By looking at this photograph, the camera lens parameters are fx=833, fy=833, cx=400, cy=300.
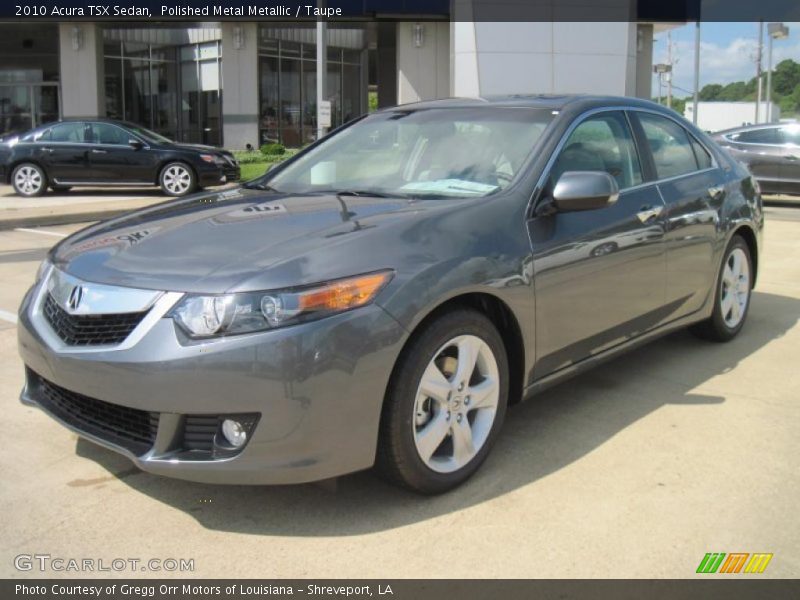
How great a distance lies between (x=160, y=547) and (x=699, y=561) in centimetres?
189

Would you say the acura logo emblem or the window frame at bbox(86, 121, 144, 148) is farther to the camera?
the window frame at bbox(86, 121, 144, 148)

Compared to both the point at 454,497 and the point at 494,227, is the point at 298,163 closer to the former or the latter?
the point at 494,227

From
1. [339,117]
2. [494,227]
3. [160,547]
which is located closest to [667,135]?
[494,227]

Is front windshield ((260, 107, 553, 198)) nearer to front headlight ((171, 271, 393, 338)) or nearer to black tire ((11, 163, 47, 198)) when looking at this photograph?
front headlight ((171, 271, 393, 338))

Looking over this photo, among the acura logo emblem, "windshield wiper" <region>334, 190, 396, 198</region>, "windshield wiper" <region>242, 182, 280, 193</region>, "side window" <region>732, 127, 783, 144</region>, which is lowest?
the acura logo emblem

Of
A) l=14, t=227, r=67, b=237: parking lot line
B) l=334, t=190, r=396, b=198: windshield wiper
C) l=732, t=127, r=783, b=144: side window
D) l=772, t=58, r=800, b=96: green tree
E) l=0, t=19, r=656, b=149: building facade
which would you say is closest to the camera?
l=334, t=190, r=396, b=198: windshield wiper

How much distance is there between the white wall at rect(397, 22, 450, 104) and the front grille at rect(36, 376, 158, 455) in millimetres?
24981

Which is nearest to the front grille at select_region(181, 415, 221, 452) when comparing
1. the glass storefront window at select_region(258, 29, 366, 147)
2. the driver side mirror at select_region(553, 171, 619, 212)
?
the driver side mirror at select_region(553, 171, 619, 212)

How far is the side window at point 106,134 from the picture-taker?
1569 cm

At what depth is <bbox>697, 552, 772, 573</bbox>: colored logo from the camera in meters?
2.86

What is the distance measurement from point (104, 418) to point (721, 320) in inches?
155

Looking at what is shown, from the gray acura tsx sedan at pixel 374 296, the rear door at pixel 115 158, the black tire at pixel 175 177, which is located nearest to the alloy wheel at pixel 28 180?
the rear door at pixel 115 158

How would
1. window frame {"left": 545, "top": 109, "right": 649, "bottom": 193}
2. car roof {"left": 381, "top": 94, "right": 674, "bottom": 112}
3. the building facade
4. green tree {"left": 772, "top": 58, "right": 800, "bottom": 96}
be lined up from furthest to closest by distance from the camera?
green tree {"left": 772, "top": 58, "right": 800, "bottom": 96}, the building facade, car roof {"left": 381, "top": 94, "right": 674, "bottom": 112}, window frame {"left": 545, "top": 109, "right": 649, "bottom": 193}

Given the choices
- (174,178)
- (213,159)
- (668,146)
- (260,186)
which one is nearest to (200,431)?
(260,186)
